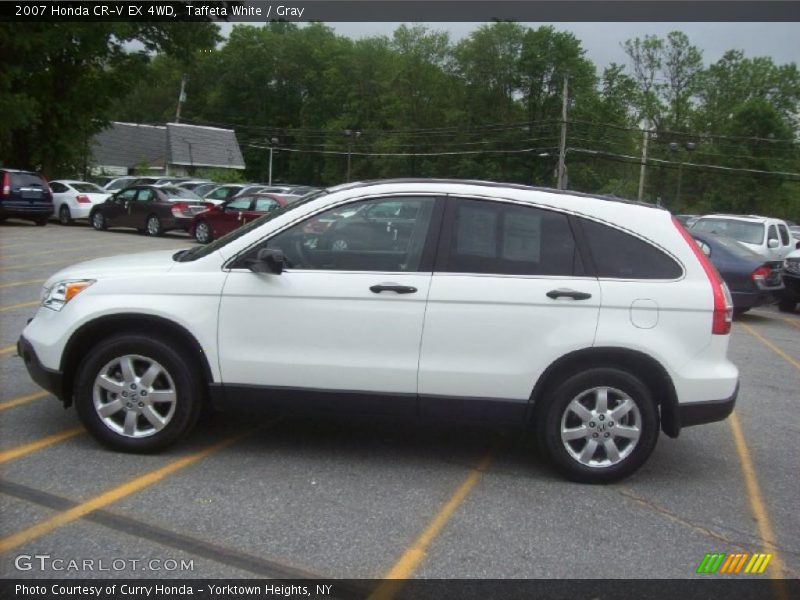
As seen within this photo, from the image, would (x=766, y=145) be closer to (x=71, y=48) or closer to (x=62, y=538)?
(x=71, y=48)

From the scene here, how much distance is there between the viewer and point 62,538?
12.2 ft

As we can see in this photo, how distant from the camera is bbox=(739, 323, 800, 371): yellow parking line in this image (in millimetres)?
9284

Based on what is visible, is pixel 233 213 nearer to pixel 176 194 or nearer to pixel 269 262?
pixel 176 194

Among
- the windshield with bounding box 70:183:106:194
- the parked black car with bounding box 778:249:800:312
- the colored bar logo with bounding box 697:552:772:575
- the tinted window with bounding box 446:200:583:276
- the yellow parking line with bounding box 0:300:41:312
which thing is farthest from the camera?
the windshield with bounding box 70:183:106:194

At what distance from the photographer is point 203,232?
21.5m

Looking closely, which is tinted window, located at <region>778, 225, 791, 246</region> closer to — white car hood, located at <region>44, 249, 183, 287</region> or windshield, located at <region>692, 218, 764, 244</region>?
windshield, located at <region>692, 218, 764, 244</region>

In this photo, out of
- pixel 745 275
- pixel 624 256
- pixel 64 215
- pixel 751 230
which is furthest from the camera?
pixel 64 215

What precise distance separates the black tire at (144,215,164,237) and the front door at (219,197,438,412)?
19.0m

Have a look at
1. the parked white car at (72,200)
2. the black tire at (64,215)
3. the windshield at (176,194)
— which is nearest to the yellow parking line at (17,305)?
the windshield at (176,194)

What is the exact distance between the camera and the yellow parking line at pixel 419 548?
3.46 m

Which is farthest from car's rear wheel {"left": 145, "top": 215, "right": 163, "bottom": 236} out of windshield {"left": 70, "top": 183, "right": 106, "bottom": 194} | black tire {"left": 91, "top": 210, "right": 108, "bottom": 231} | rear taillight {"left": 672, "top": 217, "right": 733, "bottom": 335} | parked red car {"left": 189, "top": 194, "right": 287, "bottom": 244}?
rear taillight {"left": 672, "top": 217, "right": 733, "bottom": 335}

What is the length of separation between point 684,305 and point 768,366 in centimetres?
496

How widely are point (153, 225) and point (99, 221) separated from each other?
83.1 inches

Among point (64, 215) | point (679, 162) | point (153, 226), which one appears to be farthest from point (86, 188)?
point (679, 162)
